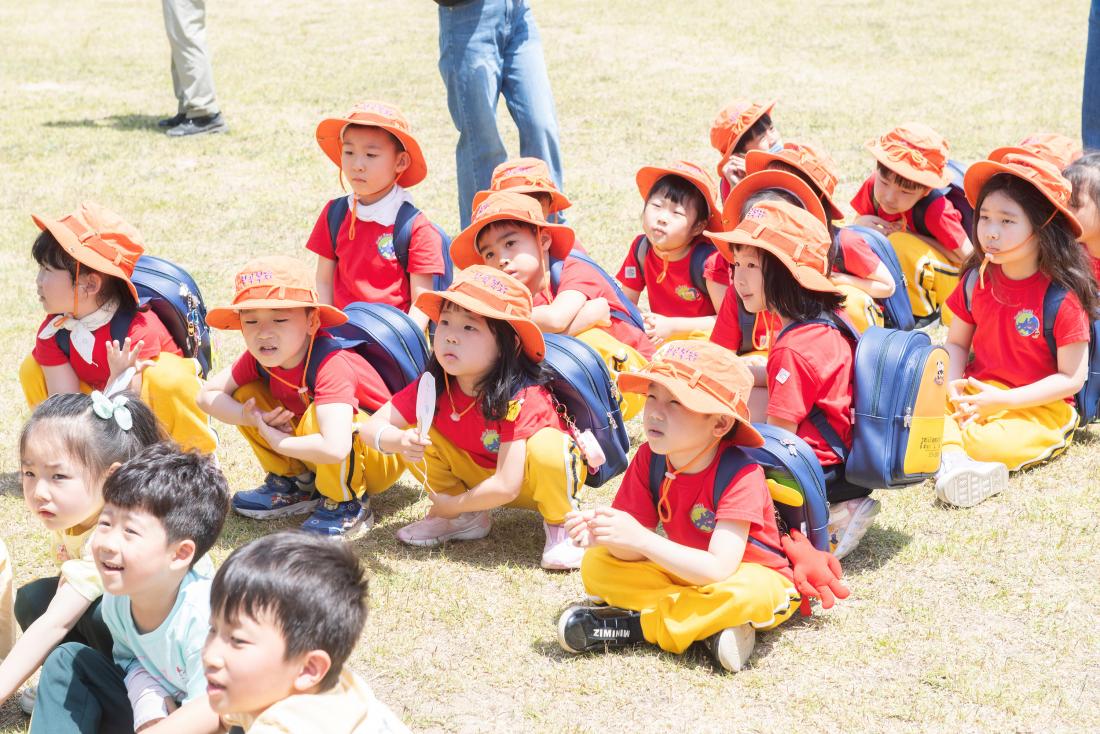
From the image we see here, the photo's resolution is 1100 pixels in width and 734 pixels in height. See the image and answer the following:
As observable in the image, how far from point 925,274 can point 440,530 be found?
3020 mm

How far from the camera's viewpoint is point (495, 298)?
4.25 metres

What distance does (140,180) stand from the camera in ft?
32.5

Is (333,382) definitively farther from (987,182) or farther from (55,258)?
(987,182)

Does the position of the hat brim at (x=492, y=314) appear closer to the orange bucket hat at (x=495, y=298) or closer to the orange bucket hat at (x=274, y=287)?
the orange bucket hat at (x=495, y=298)

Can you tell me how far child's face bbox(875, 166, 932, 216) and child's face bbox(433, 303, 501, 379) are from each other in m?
2.88

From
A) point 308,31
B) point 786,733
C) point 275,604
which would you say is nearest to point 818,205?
point 786,733

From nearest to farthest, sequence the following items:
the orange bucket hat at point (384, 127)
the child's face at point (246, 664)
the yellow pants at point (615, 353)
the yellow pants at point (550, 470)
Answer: the child's face at point (246, 664), the yellow pants at point (550, 470), the yellow pants at point (615, 353), the orange bucket hat at point (384, 127)

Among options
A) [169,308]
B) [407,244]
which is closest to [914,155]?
[407,244]

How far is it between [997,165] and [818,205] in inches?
30.1

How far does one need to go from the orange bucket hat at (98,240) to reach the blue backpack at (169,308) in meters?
0.10

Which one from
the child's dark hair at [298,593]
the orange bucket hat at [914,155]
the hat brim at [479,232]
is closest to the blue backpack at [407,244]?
the hat brim at [479,232]

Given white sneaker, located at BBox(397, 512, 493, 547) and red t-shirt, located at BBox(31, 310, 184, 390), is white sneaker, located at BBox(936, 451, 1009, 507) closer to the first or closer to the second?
white sneaker, located at BBox(397, 512, 493, 547)

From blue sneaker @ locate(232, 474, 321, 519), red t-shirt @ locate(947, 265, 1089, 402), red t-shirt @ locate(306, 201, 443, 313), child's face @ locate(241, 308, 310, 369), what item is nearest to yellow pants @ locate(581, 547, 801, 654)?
child's face @ locate(241, 308, 310, 369)

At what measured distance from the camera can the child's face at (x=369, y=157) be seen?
560cm
